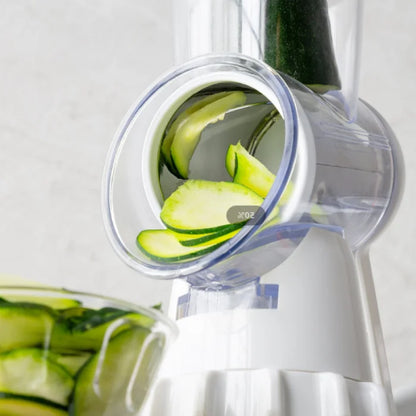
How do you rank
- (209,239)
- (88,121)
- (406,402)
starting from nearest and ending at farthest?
(209,239) < (406,402) < (88,121)

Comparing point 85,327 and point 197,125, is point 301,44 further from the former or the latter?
point 85,327

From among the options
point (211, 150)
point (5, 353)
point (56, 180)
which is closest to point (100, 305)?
point (5, 353)

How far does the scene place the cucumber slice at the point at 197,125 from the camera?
509 mm

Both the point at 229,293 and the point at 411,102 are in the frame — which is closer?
the point at 229,293

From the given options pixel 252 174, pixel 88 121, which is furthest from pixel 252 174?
pixel 88 121

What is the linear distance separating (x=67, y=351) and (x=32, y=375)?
0.7 inches

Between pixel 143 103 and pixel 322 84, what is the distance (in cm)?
12

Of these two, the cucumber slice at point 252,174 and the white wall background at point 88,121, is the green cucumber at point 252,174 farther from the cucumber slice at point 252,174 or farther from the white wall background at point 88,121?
the white wall background at point 88,121

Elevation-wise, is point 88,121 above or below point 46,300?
below

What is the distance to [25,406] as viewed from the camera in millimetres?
331

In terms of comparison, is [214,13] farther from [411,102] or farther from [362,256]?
[411,102]

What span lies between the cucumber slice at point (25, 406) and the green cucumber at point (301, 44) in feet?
0.91

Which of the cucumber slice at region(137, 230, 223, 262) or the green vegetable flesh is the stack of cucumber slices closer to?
the cucumber slice at region(137, 230, 223, 262)

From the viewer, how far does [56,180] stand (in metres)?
0.86
